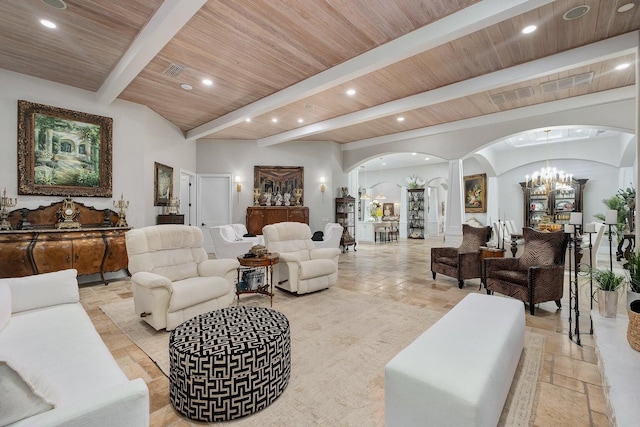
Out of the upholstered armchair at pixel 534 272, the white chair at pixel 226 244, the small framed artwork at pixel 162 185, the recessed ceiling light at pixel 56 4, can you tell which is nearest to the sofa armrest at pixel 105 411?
the recessed ceiling light at pixel 56 4

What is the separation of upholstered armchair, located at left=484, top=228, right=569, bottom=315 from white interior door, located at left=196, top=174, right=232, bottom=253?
6.61 m

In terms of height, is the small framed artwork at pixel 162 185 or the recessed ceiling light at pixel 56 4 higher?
the recessed ceiling light at pixel 56 4

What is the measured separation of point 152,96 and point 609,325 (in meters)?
6.73

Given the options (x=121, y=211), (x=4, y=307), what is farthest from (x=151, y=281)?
(x=121, y=211)

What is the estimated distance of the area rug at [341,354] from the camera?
176cm

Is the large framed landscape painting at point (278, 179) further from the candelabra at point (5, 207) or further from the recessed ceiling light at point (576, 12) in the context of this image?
the recessed ceiling light at point (576, 12)

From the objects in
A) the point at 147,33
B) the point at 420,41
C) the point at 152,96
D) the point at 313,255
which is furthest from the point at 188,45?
the point at 313,255

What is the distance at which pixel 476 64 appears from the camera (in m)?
4.04

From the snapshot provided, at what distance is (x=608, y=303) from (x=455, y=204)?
4.77 meters

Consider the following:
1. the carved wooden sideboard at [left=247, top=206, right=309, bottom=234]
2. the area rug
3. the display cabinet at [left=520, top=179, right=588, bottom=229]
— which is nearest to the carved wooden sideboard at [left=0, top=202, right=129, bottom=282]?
the area rug

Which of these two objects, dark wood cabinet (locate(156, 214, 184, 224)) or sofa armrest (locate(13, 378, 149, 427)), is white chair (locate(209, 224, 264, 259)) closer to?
dark wood cabinet (locate(156, 214, 184, 224))

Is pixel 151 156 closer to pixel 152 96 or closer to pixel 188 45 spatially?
pixel 152 96

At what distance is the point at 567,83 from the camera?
4641 millimetres

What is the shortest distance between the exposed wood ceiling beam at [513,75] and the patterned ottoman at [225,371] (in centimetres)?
455
